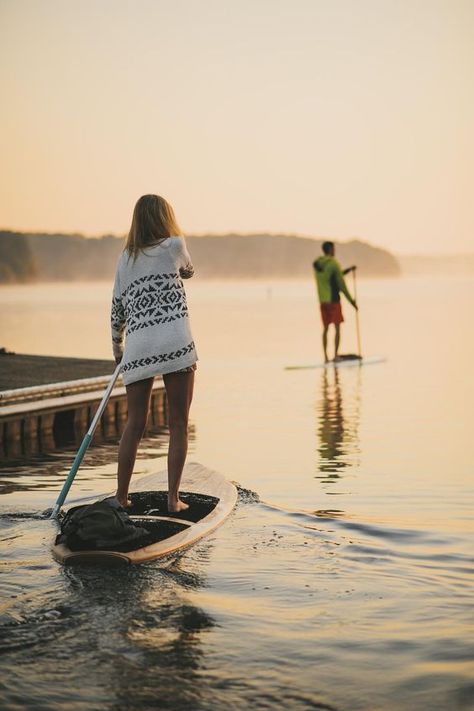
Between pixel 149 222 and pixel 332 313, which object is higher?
pixel 149 222

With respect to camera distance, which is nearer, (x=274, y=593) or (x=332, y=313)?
(x=274, y=593)

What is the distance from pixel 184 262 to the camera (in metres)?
6.73

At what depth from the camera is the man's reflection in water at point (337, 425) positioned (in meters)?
10.5

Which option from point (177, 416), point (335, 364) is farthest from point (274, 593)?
point (335, 364)

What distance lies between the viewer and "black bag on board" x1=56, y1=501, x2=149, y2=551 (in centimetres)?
607

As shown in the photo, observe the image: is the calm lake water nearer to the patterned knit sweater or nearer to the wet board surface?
the patterned knit sweater

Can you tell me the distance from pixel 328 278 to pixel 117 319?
1351 centimetres

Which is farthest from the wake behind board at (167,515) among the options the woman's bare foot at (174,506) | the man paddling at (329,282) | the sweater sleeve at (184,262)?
the man paddling at (329,282)

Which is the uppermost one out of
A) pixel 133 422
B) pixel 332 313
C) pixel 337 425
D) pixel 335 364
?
pixel 332 313

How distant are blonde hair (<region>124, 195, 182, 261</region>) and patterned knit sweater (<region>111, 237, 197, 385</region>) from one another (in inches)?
1.8

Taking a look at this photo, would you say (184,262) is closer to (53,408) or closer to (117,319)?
(117,319)

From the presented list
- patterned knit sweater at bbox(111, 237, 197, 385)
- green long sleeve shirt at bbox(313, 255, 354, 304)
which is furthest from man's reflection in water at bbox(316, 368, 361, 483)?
patterned knit sweater at bbox(111, 237, 197, 385)

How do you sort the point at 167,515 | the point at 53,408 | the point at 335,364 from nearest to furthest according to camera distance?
the point at 167,515
the point at 53,408
the point at 335,364

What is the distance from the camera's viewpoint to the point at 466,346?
2788 cm
